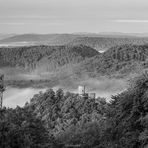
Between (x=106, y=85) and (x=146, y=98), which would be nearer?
(x=146, y=98)

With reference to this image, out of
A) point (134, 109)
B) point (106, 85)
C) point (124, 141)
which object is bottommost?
point (106, 85)

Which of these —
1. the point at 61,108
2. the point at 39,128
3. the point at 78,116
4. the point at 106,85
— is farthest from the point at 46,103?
the point at 106,85

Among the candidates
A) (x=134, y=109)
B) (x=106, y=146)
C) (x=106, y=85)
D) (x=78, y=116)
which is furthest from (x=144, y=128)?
(x=106, y=85)

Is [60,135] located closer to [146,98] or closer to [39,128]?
[39,128]

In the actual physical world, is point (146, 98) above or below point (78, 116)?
above

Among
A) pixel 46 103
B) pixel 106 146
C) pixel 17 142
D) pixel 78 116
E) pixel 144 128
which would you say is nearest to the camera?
pixel 17 142

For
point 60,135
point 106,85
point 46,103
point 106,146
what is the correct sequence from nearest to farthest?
point 106,146
point 60,135
point 46,103
point 106,85

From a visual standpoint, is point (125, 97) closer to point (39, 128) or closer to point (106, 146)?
point (106, 146)

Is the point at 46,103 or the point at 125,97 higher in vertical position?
the point at 125,97

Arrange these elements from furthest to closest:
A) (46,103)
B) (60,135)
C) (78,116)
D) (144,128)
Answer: (46,103)
(78,116)
(60,135)
(144,128)
